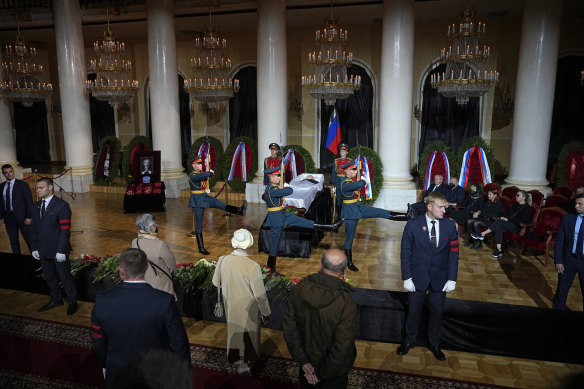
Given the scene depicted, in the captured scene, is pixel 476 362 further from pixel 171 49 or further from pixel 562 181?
pixel 171 49

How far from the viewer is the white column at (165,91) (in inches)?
493

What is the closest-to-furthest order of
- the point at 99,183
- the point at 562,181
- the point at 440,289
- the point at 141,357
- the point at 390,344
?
the point at 141,357, the point at 440,289, the point at 390,344, the point at 562,181, the point at 99,183

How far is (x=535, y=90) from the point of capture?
9.98 m

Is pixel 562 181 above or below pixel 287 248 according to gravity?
above

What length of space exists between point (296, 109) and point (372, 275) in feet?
32.9

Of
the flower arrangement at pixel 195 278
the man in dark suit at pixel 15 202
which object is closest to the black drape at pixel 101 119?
the man in dark suit at pixel 15 202

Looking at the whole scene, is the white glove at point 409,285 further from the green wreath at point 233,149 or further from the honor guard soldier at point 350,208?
the green wreath at point 233,149

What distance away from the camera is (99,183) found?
13.9 meters

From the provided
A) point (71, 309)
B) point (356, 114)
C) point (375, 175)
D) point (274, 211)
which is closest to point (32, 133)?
point (356, 114)

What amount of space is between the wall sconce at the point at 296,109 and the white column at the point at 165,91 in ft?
14.2

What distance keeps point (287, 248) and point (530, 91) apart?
706cm

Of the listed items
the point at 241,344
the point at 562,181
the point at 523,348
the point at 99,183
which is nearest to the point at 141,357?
the point at 241,344

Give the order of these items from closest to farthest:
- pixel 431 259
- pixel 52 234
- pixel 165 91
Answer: pixel 431 259 → pixel 52 234 → pixel 165 91

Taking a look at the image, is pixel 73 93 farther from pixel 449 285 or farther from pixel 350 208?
pixel 449 285
